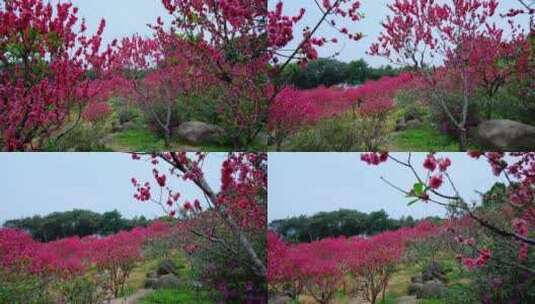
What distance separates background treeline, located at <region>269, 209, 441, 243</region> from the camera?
4.19 meters

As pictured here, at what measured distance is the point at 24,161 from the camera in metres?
4.12

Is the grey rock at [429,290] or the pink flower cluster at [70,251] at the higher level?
the pink flower cluster at [70,251]

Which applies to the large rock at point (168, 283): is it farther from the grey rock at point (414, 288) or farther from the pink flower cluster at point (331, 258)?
the grey rock at point (414, 288)

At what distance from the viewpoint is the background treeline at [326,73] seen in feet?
13.9

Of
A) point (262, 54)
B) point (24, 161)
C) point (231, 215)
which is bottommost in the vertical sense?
point (231, 215)

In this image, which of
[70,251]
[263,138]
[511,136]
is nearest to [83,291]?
[70,251]

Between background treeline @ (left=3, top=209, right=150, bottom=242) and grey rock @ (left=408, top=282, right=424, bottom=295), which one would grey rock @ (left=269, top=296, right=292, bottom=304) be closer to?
grey rock @ (left=408, top=282, right=424, bottom=295)

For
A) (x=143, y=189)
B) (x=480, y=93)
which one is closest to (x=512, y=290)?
(x=480, y=93)

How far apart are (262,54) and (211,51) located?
32 centimetres

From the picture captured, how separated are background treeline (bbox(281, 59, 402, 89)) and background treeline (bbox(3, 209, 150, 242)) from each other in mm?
1294

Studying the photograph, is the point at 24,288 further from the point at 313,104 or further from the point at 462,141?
the point at 462,141

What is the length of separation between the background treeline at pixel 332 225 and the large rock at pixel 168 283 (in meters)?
0.68

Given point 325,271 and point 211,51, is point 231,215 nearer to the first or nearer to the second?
point 325,271

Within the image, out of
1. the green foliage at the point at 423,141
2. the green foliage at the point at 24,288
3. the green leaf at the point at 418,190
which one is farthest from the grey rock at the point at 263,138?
the green leaf at the point at 418,190
